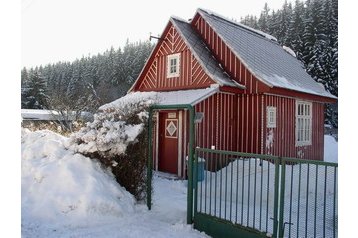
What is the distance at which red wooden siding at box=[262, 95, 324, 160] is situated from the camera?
10.8 meters

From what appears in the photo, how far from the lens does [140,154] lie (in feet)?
20.3

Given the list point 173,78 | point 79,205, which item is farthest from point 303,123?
point 79,205

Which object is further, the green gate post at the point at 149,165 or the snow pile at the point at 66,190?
the green gate post at the point at 149,165

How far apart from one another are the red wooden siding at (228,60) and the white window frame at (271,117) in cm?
92

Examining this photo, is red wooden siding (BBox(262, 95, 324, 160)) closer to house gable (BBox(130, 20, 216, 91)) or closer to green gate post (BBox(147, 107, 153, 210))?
house gable (BBox(130, 20, 216, 91))

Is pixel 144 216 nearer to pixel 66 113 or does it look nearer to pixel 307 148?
pixel 307 148

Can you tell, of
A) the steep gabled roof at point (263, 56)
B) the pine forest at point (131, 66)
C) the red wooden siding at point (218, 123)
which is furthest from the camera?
the steep gabled roof at point (263, 56)

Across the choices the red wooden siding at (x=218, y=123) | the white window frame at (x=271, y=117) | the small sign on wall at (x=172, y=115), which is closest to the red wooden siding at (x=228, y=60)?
the red wooden siding at (x=218, y=123)

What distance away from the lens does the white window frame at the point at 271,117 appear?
10.7 metres

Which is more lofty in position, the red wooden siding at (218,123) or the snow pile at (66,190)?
the red wooden siding at (218,123)

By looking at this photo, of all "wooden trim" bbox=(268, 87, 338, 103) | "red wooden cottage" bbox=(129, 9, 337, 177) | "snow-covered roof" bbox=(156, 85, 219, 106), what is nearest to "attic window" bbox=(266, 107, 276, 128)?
"red wooden cottage" bbox=(129, 9, 337, 177)

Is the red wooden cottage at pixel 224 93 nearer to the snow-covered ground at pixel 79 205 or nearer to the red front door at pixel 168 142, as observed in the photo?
the red front door at pixel 168 142

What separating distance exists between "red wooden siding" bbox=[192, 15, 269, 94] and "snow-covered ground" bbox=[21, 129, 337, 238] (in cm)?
503
